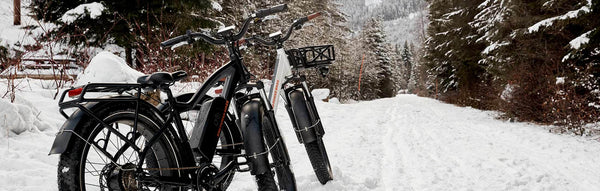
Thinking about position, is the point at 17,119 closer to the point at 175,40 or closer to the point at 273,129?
the point at 175,40

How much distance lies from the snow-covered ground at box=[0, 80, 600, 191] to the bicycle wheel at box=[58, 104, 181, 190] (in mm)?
1236

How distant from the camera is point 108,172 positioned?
1.86 meters

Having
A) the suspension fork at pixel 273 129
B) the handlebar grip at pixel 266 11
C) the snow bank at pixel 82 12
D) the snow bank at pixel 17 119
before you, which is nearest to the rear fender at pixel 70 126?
the suspension fork at pixel 273 129

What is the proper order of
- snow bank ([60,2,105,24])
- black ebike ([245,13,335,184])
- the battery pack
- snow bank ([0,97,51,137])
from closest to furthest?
the battery pack → black ebike ([245,13,335,184]) → snow bank ([0,97,51,137]) → snow bank ([60,2,105,24])

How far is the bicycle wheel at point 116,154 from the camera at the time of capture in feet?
5.24

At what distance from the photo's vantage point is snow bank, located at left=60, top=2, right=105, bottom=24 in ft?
24.7

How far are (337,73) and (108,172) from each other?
932 inches

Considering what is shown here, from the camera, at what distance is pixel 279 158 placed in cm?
251

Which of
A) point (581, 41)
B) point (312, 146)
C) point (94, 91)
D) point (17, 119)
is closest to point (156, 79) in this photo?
point (94, 91)

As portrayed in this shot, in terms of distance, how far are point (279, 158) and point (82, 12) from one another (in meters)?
7.15

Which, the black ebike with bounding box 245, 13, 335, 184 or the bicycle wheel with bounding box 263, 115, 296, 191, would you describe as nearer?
the bicycle wheel with bounding box 263, 115, 296, 191

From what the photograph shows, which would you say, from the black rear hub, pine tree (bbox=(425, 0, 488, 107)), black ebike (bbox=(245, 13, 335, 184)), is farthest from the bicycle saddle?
pine tree (bbox=(425, 0, 488, 107))

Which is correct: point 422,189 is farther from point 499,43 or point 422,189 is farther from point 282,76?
point 499,43

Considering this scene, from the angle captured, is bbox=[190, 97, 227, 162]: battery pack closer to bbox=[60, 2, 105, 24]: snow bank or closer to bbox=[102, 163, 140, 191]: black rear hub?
bbox=[102, 163, 140, 191]: black rear hub
